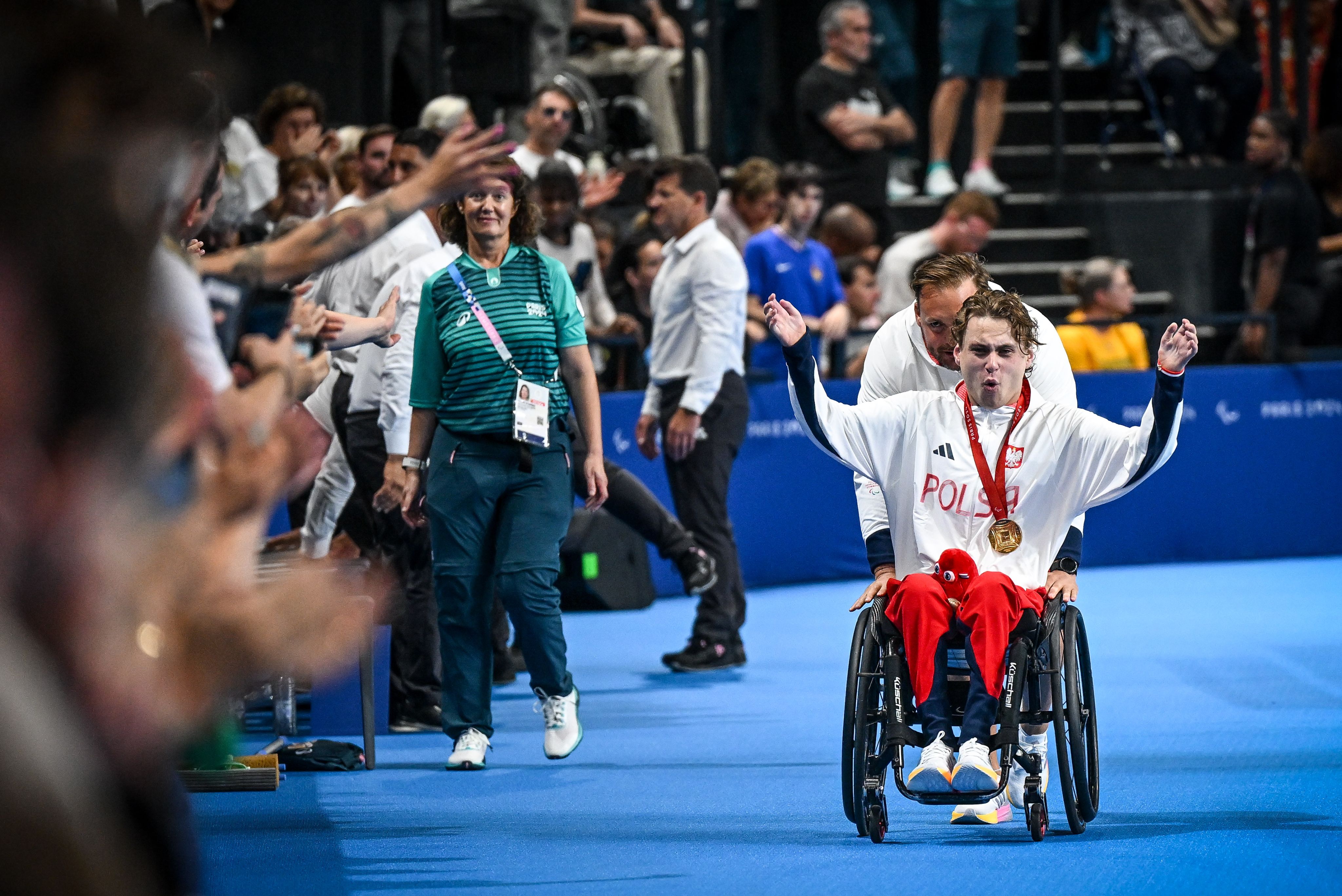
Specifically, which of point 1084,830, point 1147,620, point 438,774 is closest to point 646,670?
point 438,774

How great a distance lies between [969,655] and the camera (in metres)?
4.33

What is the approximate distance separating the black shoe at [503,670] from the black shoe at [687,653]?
0.61 meters

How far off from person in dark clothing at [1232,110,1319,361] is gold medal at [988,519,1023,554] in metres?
6.85

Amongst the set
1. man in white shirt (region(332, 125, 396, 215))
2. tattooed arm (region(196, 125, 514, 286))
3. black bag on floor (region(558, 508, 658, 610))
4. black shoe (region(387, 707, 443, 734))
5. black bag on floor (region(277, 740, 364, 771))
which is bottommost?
black bag on floor (region(558, 508, 658, 610))

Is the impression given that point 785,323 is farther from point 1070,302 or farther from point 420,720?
point 1070,302

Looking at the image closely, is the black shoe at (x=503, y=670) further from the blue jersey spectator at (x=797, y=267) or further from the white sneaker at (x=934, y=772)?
the white sneaker at (x=934, y=772)

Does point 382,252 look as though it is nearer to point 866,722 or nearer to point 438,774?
point 438,774

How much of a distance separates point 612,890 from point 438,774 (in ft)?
5.20

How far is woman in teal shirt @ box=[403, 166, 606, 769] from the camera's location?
545 cm

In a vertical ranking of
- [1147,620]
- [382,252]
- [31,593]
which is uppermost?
[31,593]

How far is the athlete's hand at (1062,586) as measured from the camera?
174 inches

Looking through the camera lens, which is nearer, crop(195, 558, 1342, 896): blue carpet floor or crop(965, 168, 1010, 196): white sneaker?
crop(195, 558, 1342, 896): blue carpet floor

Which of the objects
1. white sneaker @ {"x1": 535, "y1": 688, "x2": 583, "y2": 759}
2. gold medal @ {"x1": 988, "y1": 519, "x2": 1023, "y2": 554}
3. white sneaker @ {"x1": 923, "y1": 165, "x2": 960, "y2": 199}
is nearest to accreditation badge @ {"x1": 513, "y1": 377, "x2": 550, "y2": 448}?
white sneaker @ {"x1": 535, "y1": 688, "x2": 583, "y2": 759}

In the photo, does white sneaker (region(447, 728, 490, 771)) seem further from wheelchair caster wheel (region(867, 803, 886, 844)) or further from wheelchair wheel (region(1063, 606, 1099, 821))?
wheelchair wheel (region(1063, 606, 1099, 821))
